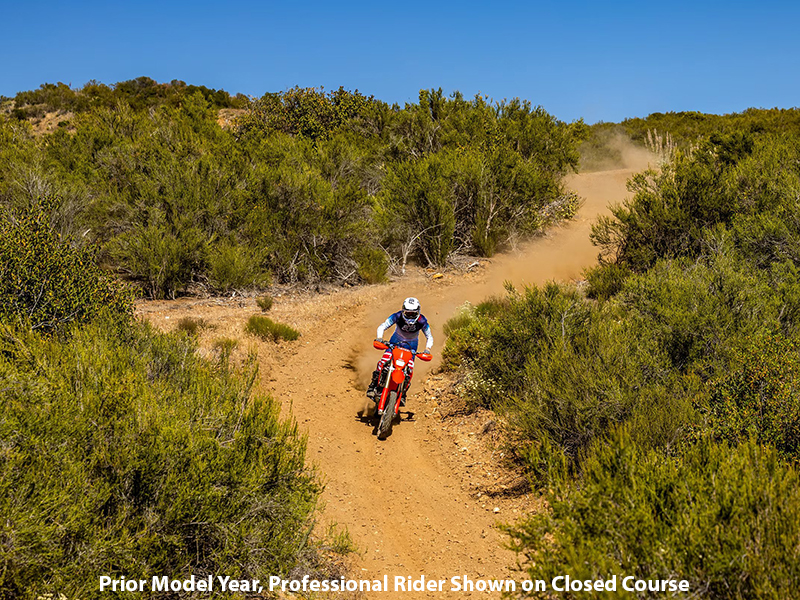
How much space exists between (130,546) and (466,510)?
461 cm

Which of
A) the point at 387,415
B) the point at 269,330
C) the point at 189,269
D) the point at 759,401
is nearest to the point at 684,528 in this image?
the point at 759,401

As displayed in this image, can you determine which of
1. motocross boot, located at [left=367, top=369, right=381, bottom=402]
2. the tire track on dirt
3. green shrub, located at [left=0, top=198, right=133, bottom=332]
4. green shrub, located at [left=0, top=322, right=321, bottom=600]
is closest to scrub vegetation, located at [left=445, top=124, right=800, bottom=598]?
the tire track on dirt

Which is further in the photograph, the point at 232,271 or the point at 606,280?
the point at 232,271

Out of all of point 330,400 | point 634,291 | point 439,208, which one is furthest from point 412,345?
point 439,208

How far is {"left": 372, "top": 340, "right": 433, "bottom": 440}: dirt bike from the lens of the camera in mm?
9242

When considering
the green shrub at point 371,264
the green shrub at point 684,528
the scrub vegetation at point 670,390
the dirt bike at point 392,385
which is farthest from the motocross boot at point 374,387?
the green shrub at point 371,264

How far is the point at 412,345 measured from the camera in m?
9.97

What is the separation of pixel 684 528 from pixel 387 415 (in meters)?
6.11

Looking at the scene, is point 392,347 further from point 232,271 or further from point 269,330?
point 232,271

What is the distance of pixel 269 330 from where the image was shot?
1348 centimetres

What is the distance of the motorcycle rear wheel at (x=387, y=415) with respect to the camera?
9383mm

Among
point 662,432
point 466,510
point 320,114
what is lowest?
point 466,510

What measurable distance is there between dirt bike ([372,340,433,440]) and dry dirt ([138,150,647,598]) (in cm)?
33

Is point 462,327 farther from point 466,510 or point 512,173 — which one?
point 512,173
